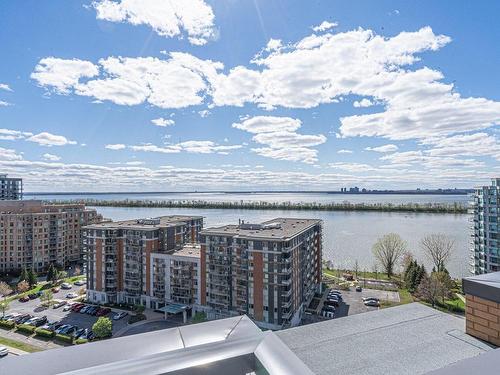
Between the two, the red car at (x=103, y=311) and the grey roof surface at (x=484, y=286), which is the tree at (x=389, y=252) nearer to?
the red car at (x=103, y=311)

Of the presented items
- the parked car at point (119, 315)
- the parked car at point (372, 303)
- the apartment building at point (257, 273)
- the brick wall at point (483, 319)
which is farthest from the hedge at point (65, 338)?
the brick wall at point (483, 319)

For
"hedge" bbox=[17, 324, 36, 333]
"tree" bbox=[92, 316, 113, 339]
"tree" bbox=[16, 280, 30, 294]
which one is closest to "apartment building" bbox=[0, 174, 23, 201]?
"tree" bbox=[16, 280, 30, 294]

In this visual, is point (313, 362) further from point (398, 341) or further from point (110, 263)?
point (110, 263)

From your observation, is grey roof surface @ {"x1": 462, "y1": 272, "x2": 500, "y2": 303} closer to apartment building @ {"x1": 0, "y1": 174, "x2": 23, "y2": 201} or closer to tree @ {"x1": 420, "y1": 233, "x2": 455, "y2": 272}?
tree @ {"x1": 420, "y1": 233, "x2": 455, "y2": 272}

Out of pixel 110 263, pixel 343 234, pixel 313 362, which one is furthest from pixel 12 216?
pixel 343 234

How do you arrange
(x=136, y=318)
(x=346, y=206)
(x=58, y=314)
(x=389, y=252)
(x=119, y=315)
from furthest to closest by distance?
(x=346, y=206) → (x=389, y=252) → (x=58, y=314) → (x=119, y=315) → (x=136, y=318)

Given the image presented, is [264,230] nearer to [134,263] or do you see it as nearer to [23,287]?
[134,263]

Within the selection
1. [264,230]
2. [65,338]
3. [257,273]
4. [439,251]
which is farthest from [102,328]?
[439,251]
